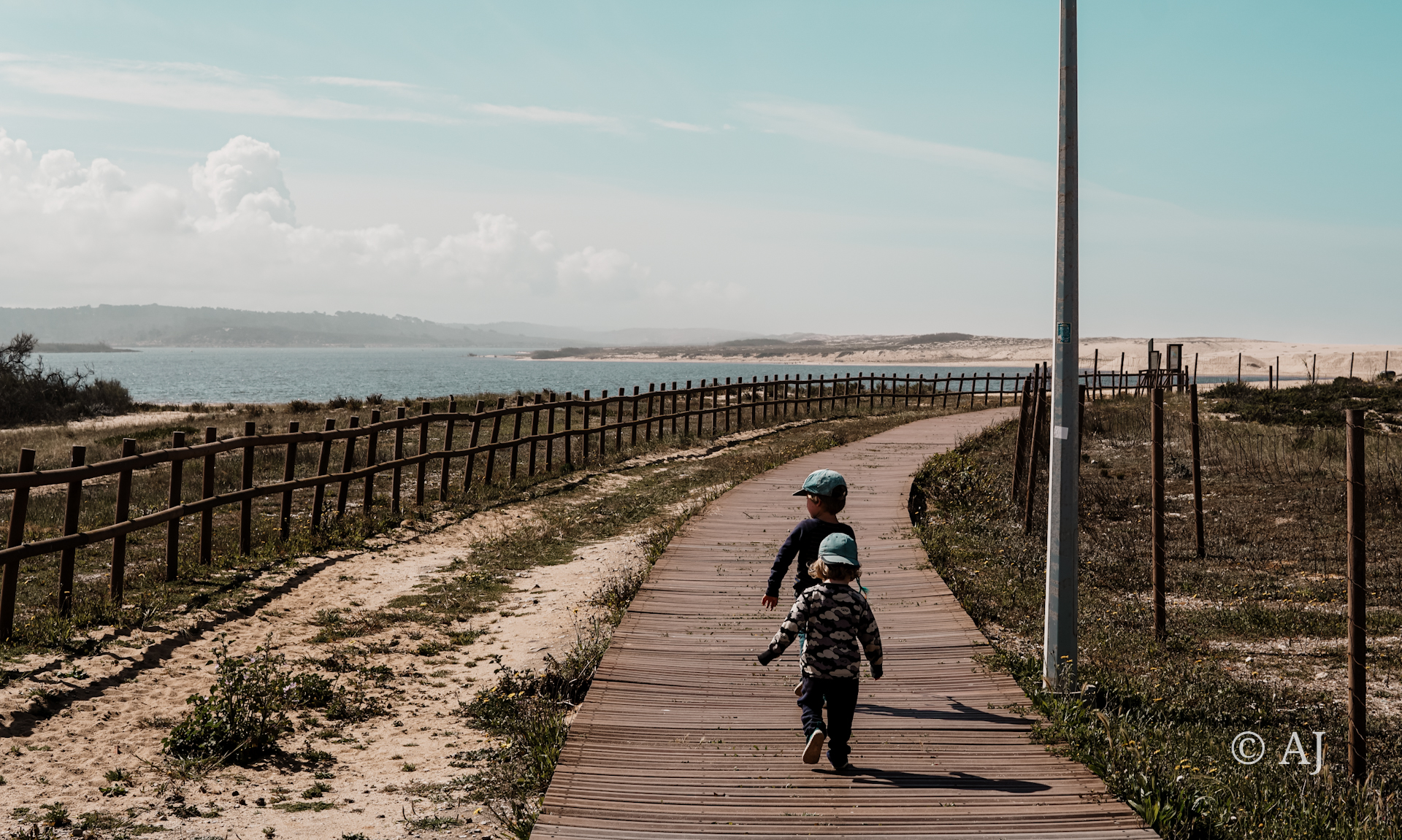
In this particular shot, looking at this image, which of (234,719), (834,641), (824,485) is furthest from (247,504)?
(834,641)

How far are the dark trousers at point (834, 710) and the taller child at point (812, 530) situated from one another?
2.45 ft

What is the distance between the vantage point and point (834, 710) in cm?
485

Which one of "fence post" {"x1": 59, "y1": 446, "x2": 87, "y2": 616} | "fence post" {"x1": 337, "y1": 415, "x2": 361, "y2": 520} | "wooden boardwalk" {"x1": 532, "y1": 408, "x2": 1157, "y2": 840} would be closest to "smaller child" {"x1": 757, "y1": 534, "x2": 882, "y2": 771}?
"wooden boardwalk" {"x1": 532, "y1": 408, "x2": 1157, "y2": 840}

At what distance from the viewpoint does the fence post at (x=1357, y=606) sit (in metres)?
5.44

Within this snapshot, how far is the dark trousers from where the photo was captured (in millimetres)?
4809

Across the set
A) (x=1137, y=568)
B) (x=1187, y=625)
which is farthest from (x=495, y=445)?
(x=1187, y=625)

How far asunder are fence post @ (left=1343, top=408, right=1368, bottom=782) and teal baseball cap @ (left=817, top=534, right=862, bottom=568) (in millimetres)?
2867

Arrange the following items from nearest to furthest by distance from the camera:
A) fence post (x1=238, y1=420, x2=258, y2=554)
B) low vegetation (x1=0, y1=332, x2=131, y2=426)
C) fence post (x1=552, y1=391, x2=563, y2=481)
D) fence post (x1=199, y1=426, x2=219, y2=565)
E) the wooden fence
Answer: the wooden fence → fence post (x1=199, y1=426, x2=219, y2=565) → fence post (x1=238, y1=420, x2=258, y2=554) → fence post (x1=552, y1=391, x2=563, y2=481) → low vegetation (x1=0, y1=332, x2=131, y2=426)

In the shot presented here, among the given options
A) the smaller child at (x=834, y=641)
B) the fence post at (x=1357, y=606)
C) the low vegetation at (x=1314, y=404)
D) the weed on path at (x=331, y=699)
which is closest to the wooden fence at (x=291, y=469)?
the weed on path at (x=331, y=699)

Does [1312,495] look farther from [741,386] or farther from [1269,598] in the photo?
[741,386]

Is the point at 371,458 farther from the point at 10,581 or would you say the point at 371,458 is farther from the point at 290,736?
the point at 290,736

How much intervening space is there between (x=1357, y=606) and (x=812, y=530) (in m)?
3.06

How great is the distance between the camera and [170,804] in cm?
521

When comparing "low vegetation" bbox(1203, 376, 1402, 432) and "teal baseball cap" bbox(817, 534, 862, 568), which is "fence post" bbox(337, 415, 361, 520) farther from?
"low vegetation" bbox(1203, 376, 1402, 432)
